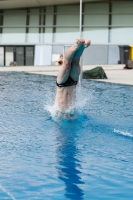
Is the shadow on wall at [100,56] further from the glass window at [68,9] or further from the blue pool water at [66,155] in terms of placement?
the blue pool water at [66,155]

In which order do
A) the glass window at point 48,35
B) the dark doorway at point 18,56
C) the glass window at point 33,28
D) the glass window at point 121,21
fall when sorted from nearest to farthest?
1. the glass window at point 121,21
2. the dark doorway at point 18,56
3. the glass window at point 48,35
4. the glass window at point 33,28

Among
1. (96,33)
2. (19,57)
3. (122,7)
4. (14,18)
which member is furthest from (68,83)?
(14,18)

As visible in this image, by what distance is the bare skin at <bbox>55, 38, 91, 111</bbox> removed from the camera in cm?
782

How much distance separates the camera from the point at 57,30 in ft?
140

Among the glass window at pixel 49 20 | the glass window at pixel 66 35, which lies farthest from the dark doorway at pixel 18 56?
the glass window at pixel 49 20

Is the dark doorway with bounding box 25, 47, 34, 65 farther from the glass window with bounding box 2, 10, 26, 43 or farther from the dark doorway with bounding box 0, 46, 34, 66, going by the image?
the glass window with bounding box 2, 10, 26, 43

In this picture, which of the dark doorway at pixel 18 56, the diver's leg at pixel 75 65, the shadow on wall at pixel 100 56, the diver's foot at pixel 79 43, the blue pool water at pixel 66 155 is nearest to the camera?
the blue pool water at pixel 66 155

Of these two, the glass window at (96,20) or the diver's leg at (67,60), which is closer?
the diver's leg at (67,60)

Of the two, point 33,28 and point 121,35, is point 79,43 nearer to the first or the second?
point 121,35

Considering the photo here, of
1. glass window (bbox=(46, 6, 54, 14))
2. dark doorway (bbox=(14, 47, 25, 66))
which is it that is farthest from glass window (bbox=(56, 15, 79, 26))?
dark doorway (bbox=(14, 47, 25, 66))

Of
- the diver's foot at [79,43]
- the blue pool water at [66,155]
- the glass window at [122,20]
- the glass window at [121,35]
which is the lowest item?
the blue pool water at [66,155]

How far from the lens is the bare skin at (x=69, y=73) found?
7816 millimetres

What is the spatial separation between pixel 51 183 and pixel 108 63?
3496cm

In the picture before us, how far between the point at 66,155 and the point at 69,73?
2.57 metres
